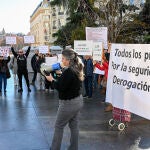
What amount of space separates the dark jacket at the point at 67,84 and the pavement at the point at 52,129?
3.88ft

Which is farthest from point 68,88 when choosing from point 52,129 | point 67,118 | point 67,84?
point 52,129

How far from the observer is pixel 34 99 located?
12008 mm

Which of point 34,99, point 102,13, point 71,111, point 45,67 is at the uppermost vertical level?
point 102,13

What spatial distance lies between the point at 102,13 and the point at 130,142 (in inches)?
638

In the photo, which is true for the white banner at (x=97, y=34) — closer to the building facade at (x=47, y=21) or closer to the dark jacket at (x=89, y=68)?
the dark jacket at (x=89, y=68)

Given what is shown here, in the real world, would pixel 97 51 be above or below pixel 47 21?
below

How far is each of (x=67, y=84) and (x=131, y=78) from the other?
6.19 feet

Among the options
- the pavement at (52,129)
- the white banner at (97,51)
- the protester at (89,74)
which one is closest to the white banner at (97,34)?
the white banner at (97,51)

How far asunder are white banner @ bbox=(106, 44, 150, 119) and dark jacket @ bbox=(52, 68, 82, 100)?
1571 mm

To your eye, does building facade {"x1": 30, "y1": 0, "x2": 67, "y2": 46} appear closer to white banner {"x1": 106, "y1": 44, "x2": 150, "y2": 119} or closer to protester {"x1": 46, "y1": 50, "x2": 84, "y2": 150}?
white banner {"x1": 106, "y1": 44, "x2": 150, "y2": 119}

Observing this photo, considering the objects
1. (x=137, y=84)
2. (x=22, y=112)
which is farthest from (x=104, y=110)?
(x=137, y=84)

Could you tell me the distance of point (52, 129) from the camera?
7.66 m

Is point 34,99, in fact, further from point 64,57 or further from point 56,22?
point 56,22

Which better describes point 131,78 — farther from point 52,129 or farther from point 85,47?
point 85,47
